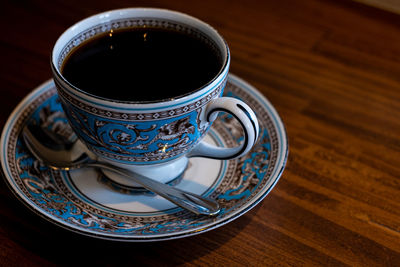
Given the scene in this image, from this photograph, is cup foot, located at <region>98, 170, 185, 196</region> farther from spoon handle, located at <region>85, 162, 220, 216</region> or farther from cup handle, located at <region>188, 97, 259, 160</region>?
cup handle, located at <region>188, 97, 259, 160</region>

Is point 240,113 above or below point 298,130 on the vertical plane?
above

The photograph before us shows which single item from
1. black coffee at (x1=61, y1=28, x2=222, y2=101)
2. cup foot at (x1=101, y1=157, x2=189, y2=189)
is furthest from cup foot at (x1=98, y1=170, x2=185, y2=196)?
black coffee at (x1=61, y1=28, x2=222, y2=101)

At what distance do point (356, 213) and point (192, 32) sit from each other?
14.0 inches

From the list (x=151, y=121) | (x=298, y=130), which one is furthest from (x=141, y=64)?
(x=298, y=130)

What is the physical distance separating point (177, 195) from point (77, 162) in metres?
0.17

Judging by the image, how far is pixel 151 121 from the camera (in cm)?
50

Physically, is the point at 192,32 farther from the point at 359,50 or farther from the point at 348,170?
the point at 359,50

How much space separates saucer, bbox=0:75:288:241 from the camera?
1.71ft

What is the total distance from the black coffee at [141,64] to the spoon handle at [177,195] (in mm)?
111

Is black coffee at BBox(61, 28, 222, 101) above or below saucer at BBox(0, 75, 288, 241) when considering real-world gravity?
above

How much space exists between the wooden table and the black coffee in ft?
0.63

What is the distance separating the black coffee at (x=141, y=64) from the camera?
1.86 feet

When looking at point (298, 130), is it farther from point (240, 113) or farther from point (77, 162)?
point (77, 162)

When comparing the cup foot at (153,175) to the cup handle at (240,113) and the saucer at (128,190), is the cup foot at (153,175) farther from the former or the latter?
the cup handle at (240,113)
